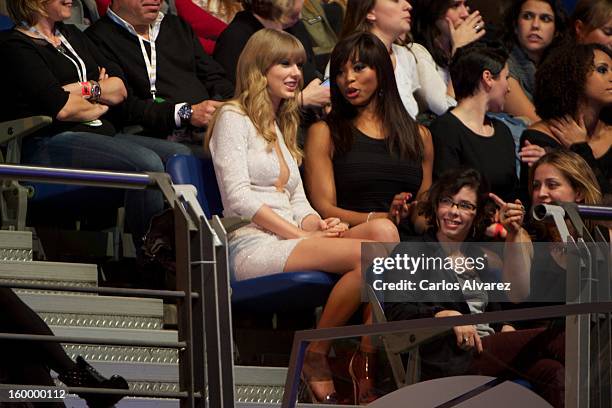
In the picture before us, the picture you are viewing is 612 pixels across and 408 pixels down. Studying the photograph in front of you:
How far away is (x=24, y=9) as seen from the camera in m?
4.77

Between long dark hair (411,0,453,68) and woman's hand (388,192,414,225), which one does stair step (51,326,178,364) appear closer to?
woman's hand (388,192,414,225)

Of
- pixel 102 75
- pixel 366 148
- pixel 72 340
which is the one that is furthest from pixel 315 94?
pixel 72 340

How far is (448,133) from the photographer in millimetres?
5195

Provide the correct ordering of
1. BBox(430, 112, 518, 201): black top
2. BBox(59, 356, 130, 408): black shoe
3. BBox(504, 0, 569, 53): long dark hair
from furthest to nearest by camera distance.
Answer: BBox(504, 0, 569, 53): long dark hair, BBox(430, 112, 518, 201): black top, BBox(59, 356, 130, 408): black shoe

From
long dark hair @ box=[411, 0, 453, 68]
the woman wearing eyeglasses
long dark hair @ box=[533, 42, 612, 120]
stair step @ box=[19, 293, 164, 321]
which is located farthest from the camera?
long dark hair @ box=[411, 0, 453, 68]

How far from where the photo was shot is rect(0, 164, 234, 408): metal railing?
3.21 meters

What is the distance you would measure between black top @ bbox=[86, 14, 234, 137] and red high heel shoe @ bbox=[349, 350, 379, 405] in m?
2.96

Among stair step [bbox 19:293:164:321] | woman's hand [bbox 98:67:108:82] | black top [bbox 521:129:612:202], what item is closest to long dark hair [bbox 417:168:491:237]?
black top [bbox 521:129:612:202]

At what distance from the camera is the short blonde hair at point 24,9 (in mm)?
4754

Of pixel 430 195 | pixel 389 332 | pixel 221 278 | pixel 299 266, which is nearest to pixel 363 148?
pixel 430 195

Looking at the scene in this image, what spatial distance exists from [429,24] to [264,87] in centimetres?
154

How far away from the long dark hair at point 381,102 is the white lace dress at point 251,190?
0.93ft

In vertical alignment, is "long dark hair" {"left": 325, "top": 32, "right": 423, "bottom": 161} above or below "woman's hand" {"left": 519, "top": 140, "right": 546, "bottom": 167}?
above

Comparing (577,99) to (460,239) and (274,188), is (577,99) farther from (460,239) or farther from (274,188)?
(274,188)
